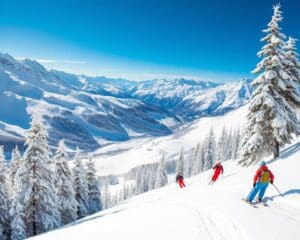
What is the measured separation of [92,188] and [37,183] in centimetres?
2007

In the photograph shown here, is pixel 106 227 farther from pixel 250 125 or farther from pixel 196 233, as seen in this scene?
pixel 250 125

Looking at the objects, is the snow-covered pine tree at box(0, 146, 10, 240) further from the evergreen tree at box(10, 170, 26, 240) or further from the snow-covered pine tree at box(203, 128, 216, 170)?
the snow-covered pine tree at box(203, 128, 216, 170)

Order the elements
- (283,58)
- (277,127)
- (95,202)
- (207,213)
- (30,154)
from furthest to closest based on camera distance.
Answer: (95,202)
(30,154)
(283,58)
(277,127)
(207,213)

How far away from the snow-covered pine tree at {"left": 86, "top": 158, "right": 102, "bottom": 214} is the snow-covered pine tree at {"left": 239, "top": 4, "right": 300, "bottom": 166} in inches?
1083

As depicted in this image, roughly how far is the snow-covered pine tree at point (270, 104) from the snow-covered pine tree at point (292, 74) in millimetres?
376

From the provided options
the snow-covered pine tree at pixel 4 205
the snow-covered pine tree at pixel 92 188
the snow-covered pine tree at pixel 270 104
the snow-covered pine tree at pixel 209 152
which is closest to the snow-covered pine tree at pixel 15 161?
the snow-covered pine tree at pixel 4 205

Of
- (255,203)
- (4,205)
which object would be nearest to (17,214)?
(4,205)

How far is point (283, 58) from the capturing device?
28594 mm

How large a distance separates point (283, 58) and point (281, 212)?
18.4 metres

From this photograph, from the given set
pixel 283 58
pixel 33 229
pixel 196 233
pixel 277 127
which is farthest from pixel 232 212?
pixel 33 229

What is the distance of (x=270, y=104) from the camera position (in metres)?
26.9

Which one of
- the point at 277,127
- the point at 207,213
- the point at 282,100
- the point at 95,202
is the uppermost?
the point at 282,100

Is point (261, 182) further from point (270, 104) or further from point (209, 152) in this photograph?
point (209, 152)

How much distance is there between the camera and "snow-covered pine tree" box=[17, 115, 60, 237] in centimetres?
3173
